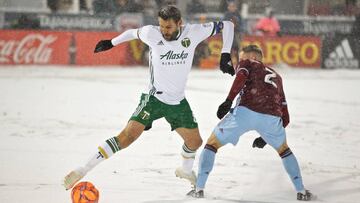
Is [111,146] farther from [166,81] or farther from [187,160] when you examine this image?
[187,160]

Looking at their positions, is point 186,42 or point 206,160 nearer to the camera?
point 206,160

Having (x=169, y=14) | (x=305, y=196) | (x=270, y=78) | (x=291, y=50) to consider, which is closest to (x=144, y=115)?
(x=169, y=14)

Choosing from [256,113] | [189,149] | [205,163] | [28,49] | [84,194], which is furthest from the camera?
[28,49]

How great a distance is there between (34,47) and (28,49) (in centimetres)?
19

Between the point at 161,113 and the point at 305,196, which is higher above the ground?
the point at 161,113

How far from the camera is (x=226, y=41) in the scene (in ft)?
21.3

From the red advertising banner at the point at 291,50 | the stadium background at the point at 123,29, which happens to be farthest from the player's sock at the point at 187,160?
the red advertising banner at the point at 291,50

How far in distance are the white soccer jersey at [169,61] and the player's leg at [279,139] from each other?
0.85 meters

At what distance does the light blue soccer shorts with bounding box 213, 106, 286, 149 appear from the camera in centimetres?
598

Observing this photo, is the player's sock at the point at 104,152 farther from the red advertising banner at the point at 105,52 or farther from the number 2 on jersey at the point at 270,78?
the red advertising banner at the point at 105,52

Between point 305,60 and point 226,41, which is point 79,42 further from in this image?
point 226,41

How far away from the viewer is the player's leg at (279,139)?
19.6 ft

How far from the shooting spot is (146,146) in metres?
9.00

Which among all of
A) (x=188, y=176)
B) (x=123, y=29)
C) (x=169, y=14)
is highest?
(x=169, y=14)
